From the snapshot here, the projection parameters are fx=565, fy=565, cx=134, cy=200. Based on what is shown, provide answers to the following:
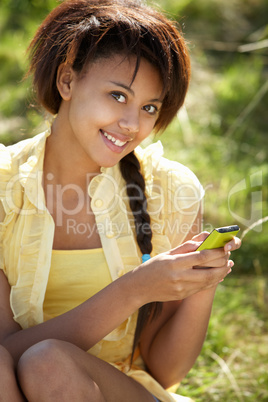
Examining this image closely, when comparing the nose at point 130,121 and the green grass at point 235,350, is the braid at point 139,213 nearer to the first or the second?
the nose at point 130,121

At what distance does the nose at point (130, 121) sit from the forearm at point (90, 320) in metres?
0.46

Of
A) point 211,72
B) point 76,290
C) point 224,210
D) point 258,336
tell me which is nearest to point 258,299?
point 258,336

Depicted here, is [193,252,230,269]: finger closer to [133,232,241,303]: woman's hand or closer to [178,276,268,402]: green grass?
[133,232,241,303]: woman's hand

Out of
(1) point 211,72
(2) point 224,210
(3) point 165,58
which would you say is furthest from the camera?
(1) point 211,72

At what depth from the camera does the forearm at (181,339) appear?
5.97 ft

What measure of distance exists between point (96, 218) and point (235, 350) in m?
1.05

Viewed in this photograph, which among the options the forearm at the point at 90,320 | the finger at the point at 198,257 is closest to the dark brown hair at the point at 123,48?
the forearm at the point at 90,320

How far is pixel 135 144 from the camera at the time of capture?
1856 mm

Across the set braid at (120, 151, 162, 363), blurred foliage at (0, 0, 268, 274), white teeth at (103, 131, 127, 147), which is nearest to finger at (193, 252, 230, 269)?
braid at (120, 151, 162, 363)

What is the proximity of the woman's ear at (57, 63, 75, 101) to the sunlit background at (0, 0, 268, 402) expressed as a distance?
0.29m

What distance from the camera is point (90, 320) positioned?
1.63 m

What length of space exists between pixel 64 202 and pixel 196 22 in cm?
370

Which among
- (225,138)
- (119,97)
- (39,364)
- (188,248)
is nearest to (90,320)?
(39,364)

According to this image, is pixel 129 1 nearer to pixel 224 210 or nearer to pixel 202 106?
pixel 224 210
